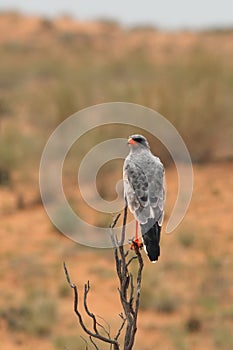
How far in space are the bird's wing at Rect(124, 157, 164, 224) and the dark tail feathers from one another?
0.04 metres

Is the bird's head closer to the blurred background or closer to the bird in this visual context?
the bird

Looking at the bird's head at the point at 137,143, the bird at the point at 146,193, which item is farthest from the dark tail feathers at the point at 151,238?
the bird's head at the point at 137,143

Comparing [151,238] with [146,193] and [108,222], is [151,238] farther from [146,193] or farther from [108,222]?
[108,222]

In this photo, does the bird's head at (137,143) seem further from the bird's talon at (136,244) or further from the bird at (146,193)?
the bird's talon at (136,244)

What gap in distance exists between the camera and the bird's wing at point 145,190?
18.9 ft

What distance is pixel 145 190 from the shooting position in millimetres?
5848

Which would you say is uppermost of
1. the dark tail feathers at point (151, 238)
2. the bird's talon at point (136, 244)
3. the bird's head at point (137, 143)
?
the bird's head at point (137, 143)

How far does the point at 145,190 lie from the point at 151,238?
1.30ft

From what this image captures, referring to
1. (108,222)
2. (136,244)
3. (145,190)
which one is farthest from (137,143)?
(108,222)

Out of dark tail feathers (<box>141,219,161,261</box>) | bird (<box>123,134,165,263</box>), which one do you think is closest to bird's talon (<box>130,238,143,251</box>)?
bird (<box>123,134,165,263</box>)

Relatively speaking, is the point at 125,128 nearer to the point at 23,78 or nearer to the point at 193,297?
the point at 193,297

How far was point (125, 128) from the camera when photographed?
20875 mm

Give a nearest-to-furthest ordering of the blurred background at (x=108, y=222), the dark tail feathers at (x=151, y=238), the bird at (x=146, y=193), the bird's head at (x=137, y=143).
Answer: the dark tail feathers at (x=151, y=238) < the bird at (x=146, y=193) < the bird's head at (x=137, y=143) < the blurred background at (x=108, y=222)

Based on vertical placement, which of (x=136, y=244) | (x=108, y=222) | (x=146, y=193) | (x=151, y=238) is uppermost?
(x=108, y=222)
